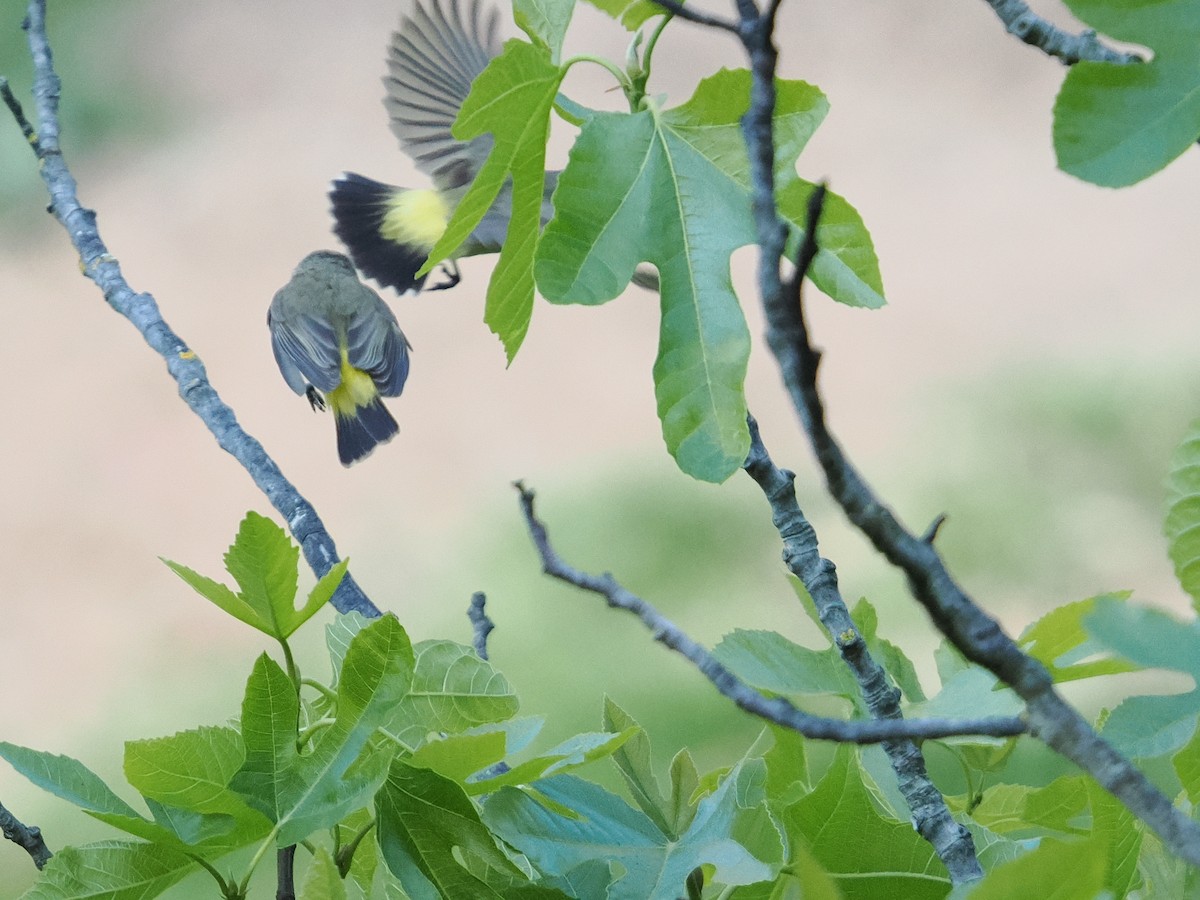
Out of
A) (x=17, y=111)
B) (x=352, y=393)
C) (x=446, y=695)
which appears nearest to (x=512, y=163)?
(x=446, y=695)

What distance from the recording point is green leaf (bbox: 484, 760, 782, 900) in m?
0.28

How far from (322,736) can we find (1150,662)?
191mm

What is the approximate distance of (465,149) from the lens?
49.4 inches

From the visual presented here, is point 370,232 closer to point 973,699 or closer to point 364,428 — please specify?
point 364,428

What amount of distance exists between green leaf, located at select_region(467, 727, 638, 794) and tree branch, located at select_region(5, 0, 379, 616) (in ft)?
0.60

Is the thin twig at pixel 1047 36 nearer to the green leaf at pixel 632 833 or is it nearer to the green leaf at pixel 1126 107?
the green leaf at pixel 1126 107

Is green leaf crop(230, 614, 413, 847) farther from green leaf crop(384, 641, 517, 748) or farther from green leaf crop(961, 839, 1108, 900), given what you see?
green leaf crop(961, 839, 1108, 900)

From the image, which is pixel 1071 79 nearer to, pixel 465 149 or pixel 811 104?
pixel 811 104

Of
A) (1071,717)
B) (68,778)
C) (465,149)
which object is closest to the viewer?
(1071,717)

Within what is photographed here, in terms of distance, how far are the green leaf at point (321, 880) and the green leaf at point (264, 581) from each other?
60 mm

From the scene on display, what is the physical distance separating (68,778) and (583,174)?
0.67ft

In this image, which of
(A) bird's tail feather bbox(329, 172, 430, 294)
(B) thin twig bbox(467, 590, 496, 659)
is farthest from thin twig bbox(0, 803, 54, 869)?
(A) bird's tail feather bbox(329, 172, 430, 294)

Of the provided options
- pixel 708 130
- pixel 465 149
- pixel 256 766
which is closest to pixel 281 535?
pixel 256 766

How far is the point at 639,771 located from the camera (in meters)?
0.33
